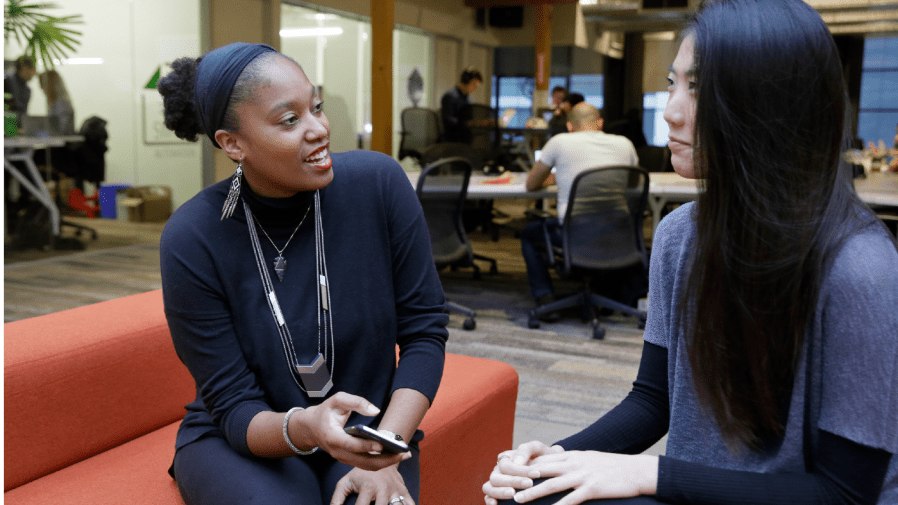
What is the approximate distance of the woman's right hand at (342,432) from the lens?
1069 mm

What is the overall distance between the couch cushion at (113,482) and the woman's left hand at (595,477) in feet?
2.49

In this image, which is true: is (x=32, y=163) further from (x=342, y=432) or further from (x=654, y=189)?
(x=342, y=432)

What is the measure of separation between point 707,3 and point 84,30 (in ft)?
23.1

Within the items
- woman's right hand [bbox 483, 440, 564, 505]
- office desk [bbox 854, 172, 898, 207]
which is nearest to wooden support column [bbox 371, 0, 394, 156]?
office desk [bbox 854, 172, 898, 207]

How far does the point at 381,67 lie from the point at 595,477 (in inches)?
153

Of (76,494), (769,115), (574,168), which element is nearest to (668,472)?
(769,115)

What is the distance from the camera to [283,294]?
1.32m

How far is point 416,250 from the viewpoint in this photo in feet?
4.63

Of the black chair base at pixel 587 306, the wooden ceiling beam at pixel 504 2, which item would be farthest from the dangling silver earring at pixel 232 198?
the wooden ceiling beam at pixel 504 2

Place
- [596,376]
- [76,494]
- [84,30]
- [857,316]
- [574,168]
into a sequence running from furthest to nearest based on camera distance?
[84,30]
[574,168]
[596,376]
[76,494]
[857,316]

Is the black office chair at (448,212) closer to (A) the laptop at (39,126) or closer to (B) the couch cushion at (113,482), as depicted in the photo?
(B) the couch cushion at (113,482)

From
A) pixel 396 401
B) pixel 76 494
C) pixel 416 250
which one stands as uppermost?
pixel 416 250

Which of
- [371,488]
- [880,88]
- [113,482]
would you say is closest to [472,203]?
[113,482]

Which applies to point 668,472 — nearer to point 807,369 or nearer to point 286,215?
point 807,369
